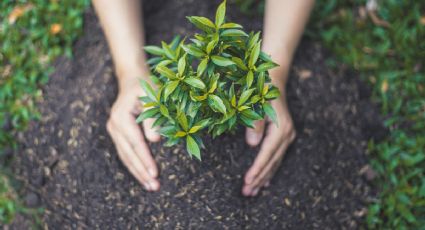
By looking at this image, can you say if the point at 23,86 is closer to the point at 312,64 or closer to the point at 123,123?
the point at 123,123

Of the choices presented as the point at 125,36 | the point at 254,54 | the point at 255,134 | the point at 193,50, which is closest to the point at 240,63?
the point at 254,54

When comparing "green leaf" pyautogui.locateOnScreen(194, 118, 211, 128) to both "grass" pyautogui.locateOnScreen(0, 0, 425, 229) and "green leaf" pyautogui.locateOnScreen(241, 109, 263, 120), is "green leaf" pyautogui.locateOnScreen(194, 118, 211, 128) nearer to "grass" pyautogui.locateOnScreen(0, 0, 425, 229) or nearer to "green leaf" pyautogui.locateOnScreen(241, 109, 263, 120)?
"green leaf" pyautogui.locateOnScreen(241, 109, 263, 120)

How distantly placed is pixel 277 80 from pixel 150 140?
0.76m

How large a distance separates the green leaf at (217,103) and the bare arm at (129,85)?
22.6 inches

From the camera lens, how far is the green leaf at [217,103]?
1.99 metres

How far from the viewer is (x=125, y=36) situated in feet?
9.54

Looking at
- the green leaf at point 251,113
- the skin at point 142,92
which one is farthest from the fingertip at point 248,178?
the green leaf at point 251,113

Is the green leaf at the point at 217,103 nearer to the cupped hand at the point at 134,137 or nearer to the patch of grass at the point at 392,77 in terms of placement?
the cupped hand at the point at 134,137

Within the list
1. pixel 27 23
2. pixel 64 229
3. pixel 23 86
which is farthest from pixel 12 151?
pixel 27 23

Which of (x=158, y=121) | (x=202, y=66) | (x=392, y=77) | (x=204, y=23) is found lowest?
(x=392, y=77)

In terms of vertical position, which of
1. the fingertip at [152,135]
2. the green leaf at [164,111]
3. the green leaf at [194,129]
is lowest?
the fingertip at [152,135]

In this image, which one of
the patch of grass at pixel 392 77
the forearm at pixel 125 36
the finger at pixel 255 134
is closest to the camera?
the finger at pixel 255 134

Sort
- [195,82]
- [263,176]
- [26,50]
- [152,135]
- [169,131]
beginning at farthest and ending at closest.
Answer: [26,50] < [263,176] < [152,135] < [169,131] < [195,82]

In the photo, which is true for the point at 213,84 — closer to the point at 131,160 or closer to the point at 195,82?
the point at 195,82
